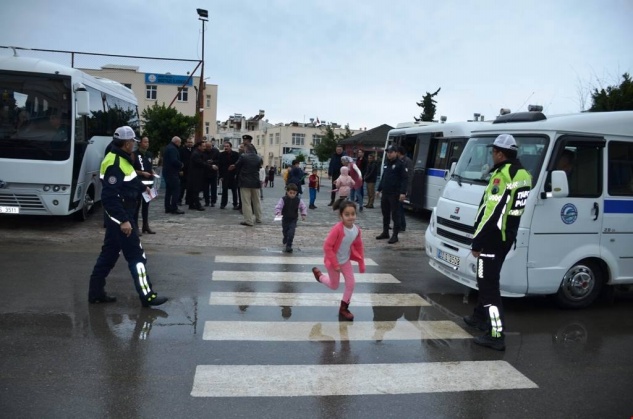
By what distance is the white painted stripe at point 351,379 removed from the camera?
15.1 feet

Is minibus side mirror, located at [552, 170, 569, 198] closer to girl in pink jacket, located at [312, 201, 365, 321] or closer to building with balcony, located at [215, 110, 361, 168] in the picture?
girl in pink jacket, located at [312, 201, 365, 321]

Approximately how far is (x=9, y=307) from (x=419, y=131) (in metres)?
14.0

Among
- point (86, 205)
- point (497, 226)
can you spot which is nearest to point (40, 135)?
point (86, 205)

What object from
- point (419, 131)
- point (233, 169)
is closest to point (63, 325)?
point (233, 169)

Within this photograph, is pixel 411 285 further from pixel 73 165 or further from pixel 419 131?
pixel 419 131

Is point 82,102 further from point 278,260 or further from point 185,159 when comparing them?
point 278,260

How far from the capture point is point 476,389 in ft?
15.7

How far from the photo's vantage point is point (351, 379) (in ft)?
16.0

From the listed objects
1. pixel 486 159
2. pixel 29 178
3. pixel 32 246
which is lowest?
pixel 32 246

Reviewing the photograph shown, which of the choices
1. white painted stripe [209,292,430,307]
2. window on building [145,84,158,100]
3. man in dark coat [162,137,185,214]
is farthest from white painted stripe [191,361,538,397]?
window on building [145,84,158,100]

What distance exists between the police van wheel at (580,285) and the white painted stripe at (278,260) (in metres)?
3.55

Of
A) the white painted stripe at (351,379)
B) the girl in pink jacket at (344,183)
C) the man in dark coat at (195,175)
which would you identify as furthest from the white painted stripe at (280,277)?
the man in dark coat at (195,175)

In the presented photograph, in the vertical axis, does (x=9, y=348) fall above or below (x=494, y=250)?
below

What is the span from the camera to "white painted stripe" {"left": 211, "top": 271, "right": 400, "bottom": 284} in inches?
336
